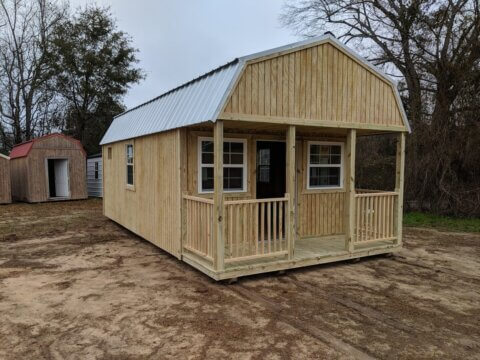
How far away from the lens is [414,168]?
36.6ft

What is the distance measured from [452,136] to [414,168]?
1357mm

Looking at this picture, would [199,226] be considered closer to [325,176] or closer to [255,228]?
[255,228]

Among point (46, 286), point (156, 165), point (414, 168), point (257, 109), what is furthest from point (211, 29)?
point (46, 286)

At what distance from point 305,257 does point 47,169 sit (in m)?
13.4

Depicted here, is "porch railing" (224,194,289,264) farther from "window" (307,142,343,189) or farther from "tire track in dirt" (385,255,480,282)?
"tire track in dirt" (385,255,480,282)

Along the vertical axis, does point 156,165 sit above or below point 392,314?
above

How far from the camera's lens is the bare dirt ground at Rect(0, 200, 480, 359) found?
3.20 meters

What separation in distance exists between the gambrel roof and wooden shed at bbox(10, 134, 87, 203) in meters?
9.30

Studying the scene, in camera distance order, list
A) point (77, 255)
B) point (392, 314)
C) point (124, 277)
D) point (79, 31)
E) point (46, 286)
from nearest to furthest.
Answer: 1. point (392, 314)
2. point (46, 286)
3. point (124, 277)
4. point (77, 255)
5. point (79, 31)

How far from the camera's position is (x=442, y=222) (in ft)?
32.6

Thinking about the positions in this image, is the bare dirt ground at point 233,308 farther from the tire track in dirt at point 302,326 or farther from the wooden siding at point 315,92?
the wooden siding at point 315,92

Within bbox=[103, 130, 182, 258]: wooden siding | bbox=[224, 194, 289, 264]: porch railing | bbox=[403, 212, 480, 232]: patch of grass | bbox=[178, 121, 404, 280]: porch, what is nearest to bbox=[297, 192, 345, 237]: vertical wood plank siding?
bbox=[178, 121, 404, 280]: porch

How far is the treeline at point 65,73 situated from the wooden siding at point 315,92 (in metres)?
17.9

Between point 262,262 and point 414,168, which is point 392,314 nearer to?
point 262,262
